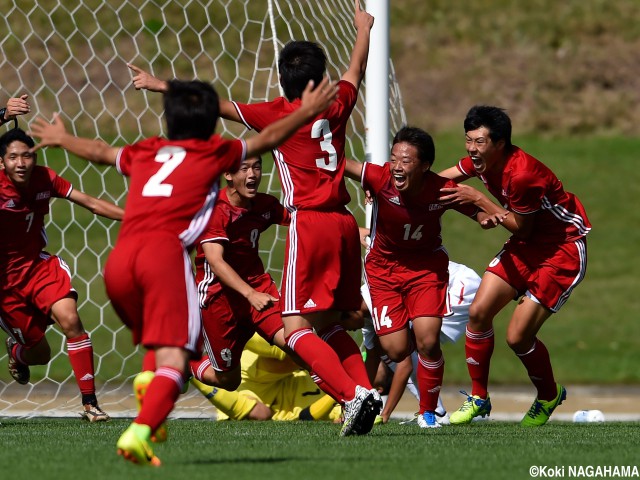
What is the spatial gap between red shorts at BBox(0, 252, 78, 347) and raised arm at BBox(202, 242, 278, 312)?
116 cm

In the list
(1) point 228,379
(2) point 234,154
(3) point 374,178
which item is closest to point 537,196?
(3) point 374,178

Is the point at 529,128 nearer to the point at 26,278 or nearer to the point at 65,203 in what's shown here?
the point at 65,203

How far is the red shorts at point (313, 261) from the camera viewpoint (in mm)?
6801

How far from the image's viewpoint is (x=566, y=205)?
8.05 m

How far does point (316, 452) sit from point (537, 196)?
267cm

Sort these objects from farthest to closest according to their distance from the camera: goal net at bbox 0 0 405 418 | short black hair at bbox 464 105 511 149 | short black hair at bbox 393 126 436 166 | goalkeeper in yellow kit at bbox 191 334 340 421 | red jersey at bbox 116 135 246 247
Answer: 1. goal net at bbox 0 0 405 418
2. goalkeeper in yellow kit at bbox 191 334 340 421
3. short black hair at bbox 464 105 511 149
4. short black hair at bbox 393 126 436 166
5. red jersey at bbox 116 135 246 247

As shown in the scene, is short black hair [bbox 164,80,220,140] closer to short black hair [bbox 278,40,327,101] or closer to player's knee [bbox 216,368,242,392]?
short black hair [bbox 278,40,327,101]

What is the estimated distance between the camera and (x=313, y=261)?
6.82 meters

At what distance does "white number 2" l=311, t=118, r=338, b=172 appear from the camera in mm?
6902

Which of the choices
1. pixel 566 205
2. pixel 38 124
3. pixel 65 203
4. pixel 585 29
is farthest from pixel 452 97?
pixel 38 124

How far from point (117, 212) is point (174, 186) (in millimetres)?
2488

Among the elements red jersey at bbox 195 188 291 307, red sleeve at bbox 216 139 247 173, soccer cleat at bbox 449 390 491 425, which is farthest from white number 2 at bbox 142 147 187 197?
soccer cleat at bbox 449 390 491 425

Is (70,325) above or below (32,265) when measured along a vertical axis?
below

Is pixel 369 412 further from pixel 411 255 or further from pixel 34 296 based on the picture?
pixel 34 296
